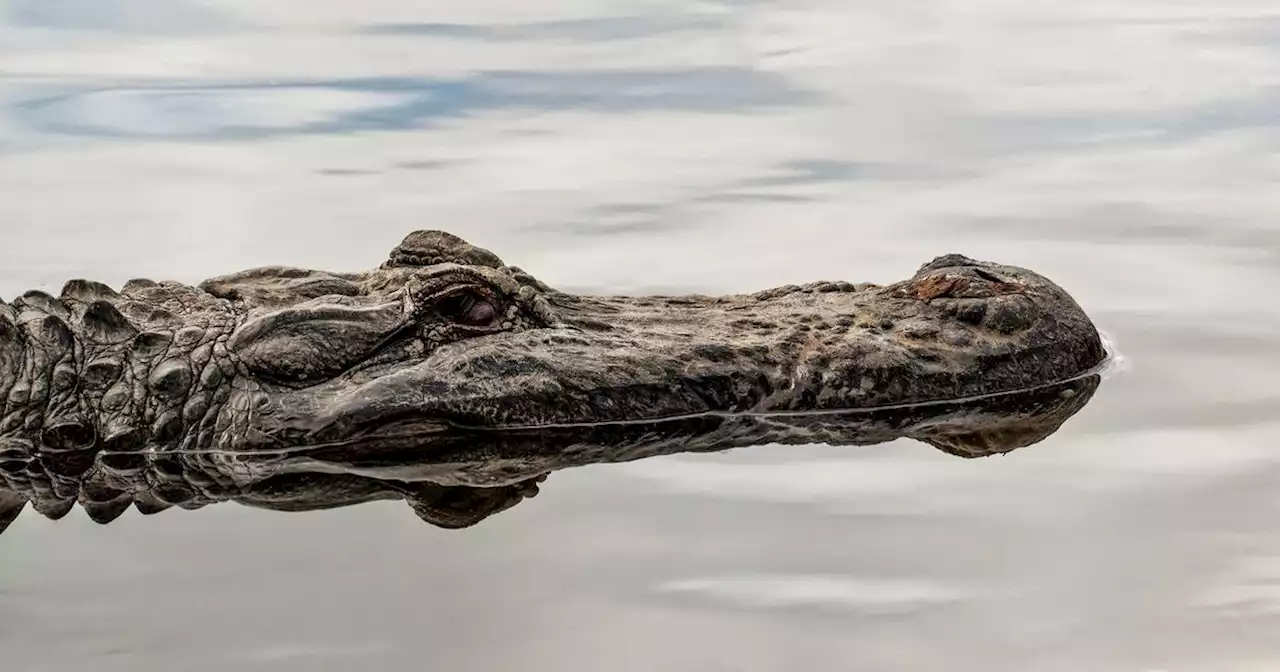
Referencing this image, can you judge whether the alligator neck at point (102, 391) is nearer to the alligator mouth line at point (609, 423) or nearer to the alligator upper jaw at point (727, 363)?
the alligator mouth line at point (609, 423)

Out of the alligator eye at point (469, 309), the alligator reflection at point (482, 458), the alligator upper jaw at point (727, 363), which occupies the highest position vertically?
the alligator eye at point (469, 309)

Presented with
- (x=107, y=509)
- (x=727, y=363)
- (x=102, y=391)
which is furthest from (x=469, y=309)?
(x=107, y=509)

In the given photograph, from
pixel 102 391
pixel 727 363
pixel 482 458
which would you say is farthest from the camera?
pixel 727 363

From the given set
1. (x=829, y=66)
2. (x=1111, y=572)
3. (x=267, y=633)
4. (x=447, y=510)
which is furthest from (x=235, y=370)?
(x=829, y=66)

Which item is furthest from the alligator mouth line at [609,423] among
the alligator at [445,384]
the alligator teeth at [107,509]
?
the alligator teeth at [107,509]

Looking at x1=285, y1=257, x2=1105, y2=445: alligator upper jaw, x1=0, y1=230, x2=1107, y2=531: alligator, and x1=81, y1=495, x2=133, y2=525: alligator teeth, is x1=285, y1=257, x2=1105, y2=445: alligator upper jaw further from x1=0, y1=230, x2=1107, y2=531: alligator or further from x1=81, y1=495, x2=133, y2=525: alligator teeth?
x1=81, y1=495, x2=133, y2=525: alligator teeth

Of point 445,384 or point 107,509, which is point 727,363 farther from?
point 107,509

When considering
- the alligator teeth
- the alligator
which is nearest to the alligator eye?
the alligator
